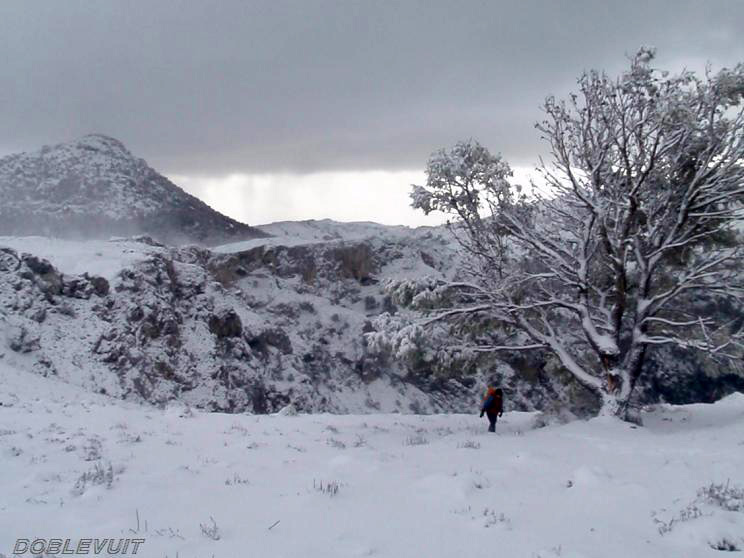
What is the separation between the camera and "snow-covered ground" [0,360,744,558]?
5898 millimetres

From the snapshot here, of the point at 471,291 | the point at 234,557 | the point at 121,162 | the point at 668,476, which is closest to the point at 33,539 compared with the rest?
the point at 234,557

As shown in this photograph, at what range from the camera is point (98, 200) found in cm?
7550

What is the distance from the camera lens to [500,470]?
8.53 meters

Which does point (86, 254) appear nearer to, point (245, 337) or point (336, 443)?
point (245, 337)

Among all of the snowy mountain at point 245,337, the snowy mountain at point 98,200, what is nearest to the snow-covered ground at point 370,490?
the snowy mountain at point 245,337

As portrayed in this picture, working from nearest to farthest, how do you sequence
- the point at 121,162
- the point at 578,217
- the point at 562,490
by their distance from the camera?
the point at 562,490 → the point at 578,217 → the point at 121,162

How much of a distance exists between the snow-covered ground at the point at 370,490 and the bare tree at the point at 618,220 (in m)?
3.02

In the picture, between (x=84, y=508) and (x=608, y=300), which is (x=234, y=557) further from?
(x=608, y=300)

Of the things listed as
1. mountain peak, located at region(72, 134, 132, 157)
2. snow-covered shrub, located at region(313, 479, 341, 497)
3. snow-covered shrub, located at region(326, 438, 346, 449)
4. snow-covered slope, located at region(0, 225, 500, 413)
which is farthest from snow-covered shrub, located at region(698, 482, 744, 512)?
mountain peak, located at region(72, 134, 132, 157)

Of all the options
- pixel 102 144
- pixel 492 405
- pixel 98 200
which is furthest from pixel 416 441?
pixel 102 144

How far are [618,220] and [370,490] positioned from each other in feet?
30.7

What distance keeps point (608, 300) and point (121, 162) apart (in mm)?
82135

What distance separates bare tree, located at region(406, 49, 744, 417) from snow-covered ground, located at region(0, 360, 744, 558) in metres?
3.02

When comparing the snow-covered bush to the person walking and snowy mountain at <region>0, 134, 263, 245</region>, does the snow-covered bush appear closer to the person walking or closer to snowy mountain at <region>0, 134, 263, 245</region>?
the person walking
